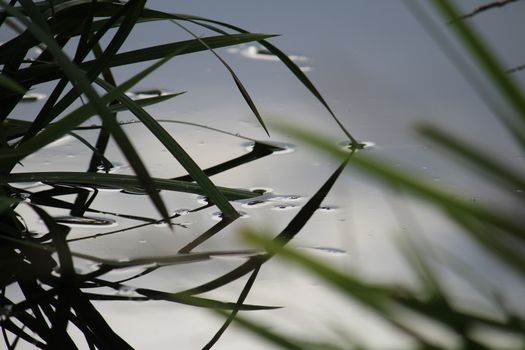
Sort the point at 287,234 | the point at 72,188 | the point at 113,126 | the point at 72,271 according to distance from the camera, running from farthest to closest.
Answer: the point at 72,188 < the point at 287,234 < the point at 72,271 < the point at 113,126

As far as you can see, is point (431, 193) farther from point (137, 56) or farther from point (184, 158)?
point (137, 56)

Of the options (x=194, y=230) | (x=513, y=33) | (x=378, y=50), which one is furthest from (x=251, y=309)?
(x=513, y=33)

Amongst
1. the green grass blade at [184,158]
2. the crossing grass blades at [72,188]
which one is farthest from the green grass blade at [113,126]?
the green grass blade at [184,158]

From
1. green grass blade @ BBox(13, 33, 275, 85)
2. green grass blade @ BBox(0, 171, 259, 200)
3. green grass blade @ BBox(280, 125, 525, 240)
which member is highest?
green grass blade @ BBox(13, 33, 275, 85)

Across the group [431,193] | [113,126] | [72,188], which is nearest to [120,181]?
[72,188]

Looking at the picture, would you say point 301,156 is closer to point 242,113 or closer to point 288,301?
point 242,113

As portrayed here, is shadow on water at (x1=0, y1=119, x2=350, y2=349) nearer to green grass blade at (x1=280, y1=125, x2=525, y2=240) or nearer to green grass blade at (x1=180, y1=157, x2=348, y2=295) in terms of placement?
green grass blade at (x1=180, y1=157, x2=348, y2=295)

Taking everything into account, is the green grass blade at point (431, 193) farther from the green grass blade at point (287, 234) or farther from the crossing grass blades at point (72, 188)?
the green grass blade at point (287, 234)

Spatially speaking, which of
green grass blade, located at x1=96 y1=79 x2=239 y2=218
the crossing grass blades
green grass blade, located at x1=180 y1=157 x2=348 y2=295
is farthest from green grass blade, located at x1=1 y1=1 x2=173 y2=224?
green grass blade, located at x1=96 y1=79 x2=239 y2=218
